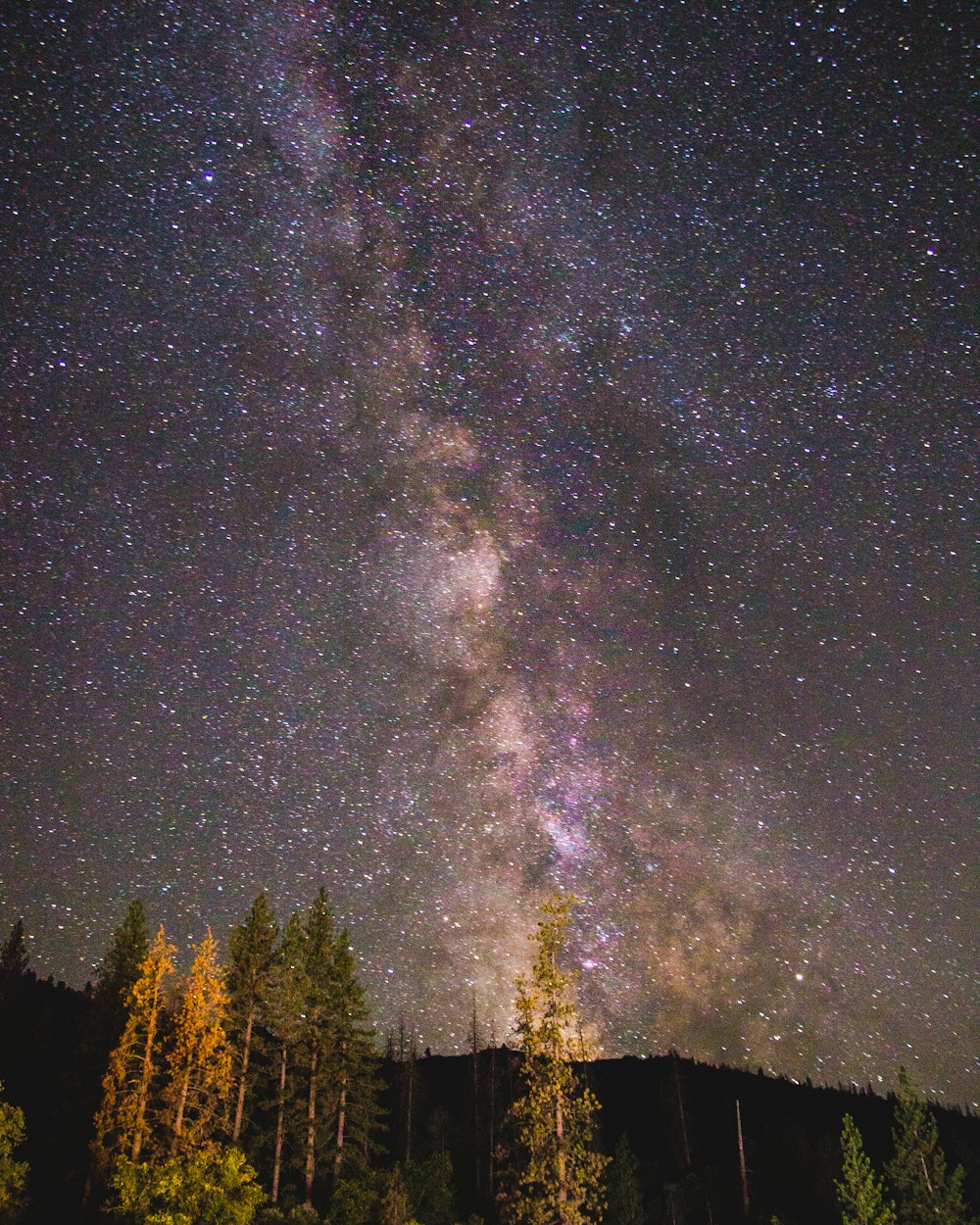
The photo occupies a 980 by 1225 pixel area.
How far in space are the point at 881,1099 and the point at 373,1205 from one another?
396ft

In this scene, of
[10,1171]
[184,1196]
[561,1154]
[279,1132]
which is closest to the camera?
[184,1196]

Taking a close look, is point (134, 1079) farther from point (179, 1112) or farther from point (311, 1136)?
point (311, 1136)

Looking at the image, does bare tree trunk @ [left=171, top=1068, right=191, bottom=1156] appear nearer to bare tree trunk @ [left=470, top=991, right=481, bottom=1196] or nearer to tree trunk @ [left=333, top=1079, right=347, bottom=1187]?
tree trunk @ [left=333, top=1079, right=347, bottom=1187]

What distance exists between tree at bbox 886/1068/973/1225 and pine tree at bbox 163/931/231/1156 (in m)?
28.4

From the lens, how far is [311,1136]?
3347 centimetres

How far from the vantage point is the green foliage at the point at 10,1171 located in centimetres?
2505

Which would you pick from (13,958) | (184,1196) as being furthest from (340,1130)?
(13,958)

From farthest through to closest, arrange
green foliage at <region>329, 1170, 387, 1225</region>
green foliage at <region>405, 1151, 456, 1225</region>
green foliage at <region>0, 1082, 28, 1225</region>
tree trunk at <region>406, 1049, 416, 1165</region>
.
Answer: tree trunk at <region>406, 1049, 416, 1165</region>, green foliage at <region>405, 1151, 456, 1225</region>, green foliage at <region>329, 1170, 387, 1225</region>, green foliage at <region>0, 1082, 28, 1225</region>

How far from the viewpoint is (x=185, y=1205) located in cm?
1939

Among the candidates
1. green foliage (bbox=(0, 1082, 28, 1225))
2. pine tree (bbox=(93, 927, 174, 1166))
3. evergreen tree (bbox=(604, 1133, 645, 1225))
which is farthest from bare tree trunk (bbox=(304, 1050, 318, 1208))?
evergreen tree (bbox=(604, 1133, 645, 1225))

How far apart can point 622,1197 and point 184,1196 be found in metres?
35.5

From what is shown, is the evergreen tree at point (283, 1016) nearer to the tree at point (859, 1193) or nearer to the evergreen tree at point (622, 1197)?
the evergreen tree at point (622, 1197)

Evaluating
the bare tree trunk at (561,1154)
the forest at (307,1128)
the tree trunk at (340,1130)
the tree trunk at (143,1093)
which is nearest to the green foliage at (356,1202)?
the forest at (307,1128)

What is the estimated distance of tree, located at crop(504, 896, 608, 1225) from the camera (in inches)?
817
